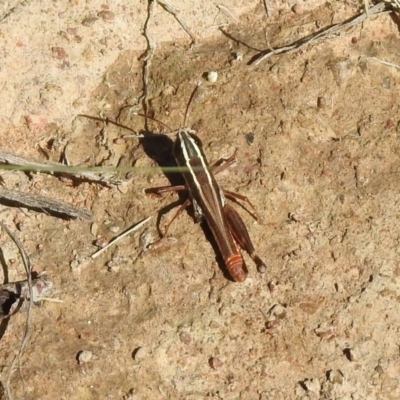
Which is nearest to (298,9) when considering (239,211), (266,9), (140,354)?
(266,9)

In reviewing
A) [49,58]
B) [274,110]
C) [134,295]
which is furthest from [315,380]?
[49,58]

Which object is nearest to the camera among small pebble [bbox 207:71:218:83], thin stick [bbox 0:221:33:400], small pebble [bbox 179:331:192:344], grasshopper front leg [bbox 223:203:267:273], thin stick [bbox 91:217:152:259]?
thin stick [bbox 0:221:33:400]

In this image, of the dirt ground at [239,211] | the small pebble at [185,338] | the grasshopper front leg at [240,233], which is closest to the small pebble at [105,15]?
the dirt ground at [239,211]

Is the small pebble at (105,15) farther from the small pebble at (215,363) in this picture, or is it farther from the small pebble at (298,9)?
the small pebble at (215,363)

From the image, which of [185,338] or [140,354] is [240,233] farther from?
[140,354]

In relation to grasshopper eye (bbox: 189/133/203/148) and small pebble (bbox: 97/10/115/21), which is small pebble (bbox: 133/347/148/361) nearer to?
grasshopper eye (bbox: 189/133/203/148)

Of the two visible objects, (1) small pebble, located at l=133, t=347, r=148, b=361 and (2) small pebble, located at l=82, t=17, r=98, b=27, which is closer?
(1) small pebble, located at l=133, t=347, r=148, b=361

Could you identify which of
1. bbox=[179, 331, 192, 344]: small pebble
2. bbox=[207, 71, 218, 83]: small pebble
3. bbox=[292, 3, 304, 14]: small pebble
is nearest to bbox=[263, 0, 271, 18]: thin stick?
bbox=[292, 3, 304, 14]: small pebble
